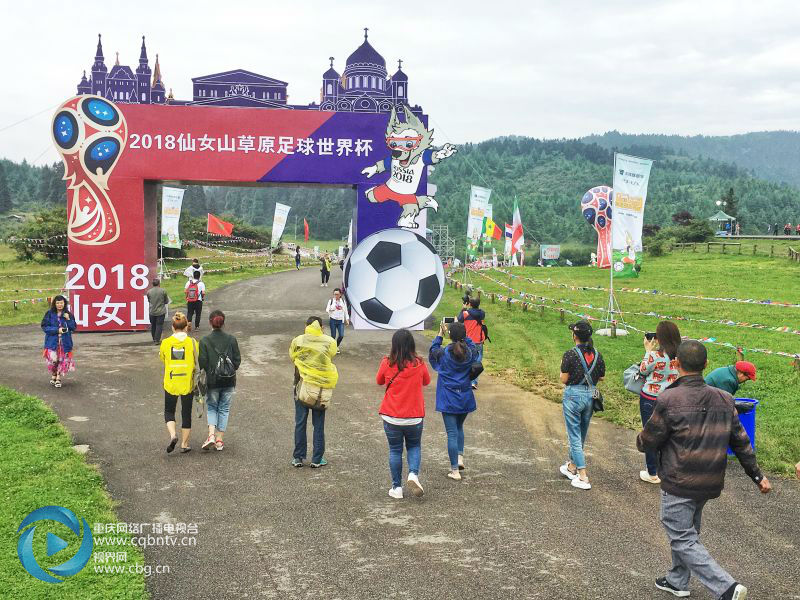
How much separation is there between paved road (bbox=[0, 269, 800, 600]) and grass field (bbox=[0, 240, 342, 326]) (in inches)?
564

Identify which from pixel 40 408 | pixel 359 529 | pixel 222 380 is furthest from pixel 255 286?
pixel 359 529

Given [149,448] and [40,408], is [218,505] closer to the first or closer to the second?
[149,448]

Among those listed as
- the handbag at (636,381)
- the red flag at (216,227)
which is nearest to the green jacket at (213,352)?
the handbag at (636,381)

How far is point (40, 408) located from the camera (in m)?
11.2

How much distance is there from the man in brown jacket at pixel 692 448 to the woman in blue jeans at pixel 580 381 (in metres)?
2.36

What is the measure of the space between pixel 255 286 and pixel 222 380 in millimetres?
26239

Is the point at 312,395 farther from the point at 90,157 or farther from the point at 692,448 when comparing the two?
the point at 90,157

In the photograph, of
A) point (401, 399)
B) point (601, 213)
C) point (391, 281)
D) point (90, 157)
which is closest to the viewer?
point (401, 399)

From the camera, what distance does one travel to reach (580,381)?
305 inches

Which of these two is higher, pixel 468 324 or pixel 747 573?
pixel 468 324

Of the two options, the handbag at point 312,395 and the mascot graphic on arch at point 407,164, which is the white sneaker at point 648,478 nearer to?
the handbag at point 312,395

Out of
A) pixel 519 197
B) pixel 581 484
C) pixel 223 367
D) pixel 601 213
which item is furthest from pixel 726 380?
pixel 519 197

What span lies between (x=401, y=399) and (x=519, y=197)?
149 metres

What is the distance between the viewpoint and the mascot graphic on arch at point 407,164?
19734mm
